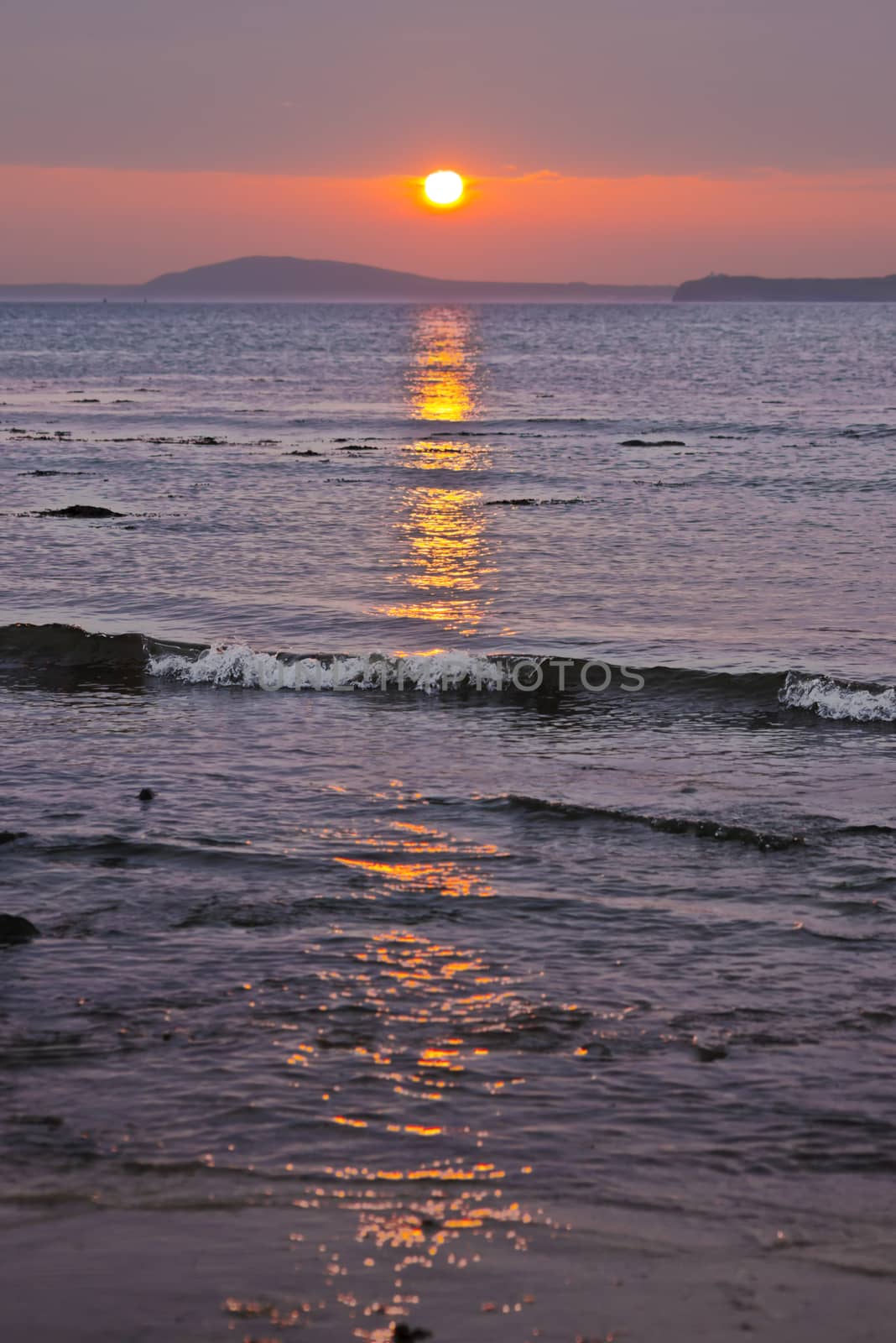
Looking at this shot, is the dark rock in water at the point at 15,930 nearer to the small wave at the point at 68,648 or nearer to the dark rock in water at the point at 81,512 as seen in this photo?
the small wave at the point at 68,648

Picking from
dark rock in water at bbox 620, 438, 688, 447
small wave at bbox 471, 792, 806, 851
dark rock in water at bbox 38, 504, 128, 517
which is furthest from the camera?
dark rock in water at bbox 620, 438, 688, 447

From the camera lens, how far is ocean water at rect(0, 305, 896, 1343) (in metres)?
5.98

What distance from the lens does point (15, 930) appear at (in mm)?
9383

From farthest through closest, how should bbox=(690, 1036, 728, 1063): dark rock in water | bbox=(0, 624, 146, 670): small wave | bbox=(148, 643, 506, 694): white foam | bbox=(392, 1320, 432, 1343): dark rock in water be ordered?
bbox=(0, 624, 146, 670): small wave < bbox=(148, 643, 506, 694): white foam < bbox=(690, 1036, 728, 1063): dark rock in water < bbox=(392, 1320, 432, 1343): dark rock in water

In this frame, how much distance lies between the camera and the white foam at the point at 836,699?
1576 centimetres

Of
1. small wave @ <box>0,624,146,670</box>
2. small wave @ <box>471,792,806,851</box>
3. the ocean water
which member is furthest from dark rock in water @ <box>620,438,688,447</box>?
small wave @ <box>471,792,806,851</box>

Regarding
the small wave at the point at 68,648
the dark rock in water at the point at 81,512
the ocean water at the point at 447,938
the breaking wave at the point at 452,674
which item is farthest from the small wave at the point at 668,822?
the dark rock in water at the point at 81,512

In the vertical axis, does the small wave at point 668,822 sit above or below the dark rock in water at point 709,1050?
above

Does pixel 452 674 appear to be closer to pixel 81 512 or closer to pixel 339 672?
pixel 339 672

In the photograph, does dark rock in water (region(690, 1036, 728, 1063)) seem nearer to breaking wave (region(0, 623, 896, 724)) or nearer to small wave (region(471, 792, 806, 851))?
small wave (region(471, 792, 806, 851))

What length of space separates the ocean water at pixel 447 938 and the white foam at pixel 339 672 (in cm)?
5

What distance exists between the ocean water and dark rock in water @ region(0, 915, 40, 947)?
126 millimetres

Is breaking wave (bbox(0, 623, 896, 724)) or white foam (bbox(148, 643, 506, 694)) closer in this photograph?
breaking wave (bbox(0, 623, 896, 724))

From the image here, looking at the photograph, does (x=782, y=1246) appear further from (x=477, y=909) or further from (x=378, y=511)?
(x=378, y=511)
